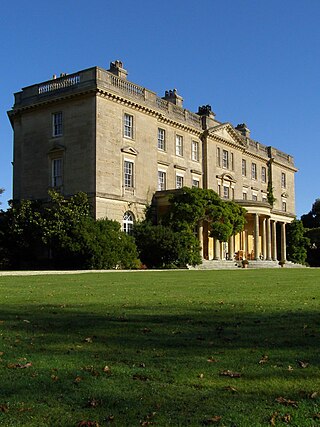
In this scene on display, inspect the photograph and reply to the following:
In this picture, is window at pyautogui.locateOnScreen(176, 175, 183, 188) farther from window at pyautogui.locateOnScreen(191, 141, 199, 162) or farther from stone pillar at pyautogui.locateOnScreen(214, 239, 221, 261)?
stone pillar at pyautogui.locateOnScreen(214, 239, 221, 261)

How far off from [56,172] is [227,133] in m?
19.7

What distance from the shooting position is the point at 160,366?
17.7ft

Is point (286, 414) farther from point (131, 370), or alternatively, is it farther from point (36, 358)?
point (36, 358)

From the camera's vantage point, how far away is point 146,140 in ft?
134

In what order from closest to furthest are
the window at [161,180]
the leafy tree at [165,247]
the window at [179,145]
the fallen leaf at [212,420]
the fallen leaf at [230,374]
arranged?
the fallen leaf at [212,420], the fallen leaf at [230,374], the leafy tree at [165,247], the window at [161,180], the window at [179,145]

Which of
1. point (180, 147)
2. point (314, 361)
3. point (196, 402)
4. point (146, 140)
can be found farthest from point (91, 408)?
point (180, 147)

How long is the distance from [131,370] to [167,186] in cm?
3836

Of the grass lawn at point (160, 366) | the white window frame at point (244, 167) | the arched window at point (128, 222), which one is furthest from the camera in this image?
the white window frame at point (244, 167)

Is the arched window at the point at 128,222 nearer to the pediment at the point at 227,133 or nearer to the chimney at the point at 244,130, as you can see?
the pediment at the point at 227,133

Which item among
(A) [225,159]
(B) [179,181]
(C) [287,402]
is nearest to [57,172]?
(B) [179,181]

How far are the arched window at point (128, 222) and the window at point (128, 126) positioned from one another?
19.3ft

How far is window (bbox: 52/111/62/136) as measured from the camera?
128ft

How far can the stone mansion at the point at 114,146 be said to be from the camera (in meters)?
36.8

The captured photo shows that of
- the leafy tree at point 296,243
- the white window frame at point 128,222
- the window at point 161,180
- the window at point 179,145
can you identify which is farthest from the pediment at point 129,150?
the leafy tree at point 296,243
